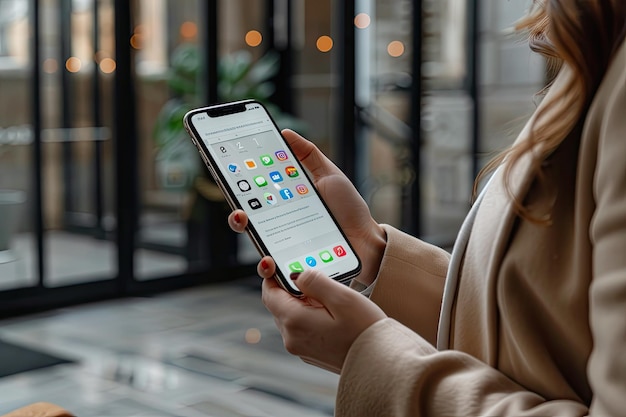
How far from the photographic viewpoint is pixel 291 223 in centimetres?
114

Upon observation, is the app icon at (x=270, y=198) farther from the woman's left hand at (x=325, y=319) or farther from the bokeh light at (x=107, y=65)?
the bokeh light at (x=107, y=65)

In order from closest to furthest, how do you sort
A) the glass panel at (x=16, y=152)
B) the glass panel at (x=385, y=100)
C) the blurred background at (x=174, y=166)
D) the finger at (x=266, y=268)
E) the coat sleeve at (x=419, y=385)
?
the coat sleeve at (x=419, y=385), the finger at (x=266, y=268), the blurred background at (x=174, y=166), the glass panel at (x=16, y=152), the glass panel at (x=385, y=100)

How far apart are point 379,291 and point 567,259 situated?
0.41 m

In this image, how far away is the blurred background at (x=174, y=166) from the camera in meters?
3.70

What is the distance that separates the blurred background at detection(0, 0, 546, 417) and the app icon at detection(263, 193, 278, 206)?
2.12m

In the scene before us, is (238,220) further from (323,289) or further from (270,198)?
(323,289)

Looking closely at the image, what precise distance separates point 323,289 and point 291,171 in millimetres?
340

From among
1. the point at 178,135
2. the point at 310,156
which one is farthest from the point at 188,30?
the point at 310,156

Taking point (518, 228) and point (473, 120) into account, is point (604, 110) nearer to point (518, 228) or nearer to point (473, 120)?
point (518, 228)

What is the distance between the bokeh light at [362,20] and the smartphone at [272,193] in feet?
16.3

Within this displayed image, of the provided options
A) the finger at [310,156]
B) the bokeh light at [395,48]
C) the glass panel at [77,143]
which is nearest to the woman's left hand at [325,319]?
the finger at [310,156]

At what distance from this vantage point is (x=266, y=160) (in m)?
1.21

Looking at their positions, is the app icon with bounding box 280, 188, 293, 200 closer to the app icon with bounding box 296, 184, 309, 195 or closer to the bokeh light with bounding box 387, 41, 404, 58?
the app icon with bounding box 296, 184, 309, 195

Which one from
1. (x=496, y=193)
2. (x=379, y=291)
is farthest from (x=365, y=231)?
(x=496, y=193)
